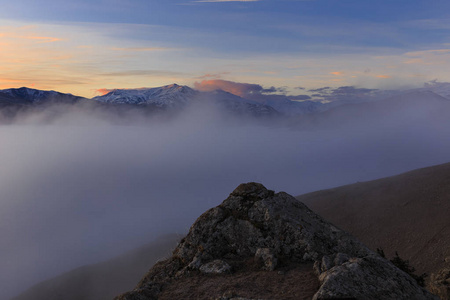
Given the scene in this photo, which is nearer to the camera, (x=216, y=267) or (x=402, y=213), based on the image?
(x=216, y=267)

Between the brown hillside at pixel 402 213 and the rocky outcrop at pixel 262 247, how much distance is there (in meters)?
44.2

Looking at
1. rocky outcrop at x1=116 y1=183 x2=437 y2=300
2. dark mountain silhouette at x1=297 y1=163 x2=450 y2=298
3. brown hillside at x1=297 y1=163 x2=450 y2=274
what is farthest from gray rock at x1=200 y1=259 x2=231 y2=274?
brown hillside at x1=297 y1=163 x2=450 y2=274

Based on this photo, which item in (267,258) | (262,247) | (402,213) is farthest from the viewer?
(402,213)

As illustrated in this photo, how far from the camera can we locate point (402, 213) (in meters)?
72.9

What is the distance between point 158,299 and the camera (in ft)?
26.6

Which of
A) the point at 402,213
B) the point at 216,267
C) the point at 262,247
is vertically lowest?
the point at 402,213

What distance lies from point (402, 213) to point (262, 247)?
73826 mm

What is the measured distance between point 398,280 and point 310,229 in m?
2.97

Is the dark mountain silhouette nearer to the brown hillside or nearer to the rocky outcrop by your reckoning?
the brown hillside

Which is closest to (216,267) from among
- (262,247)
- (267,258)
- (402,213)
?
(267,258)

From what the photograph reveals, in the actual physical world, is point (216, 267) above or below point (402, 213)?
above

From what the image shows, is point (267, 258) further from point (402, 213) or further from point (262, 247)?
point (402, 213)

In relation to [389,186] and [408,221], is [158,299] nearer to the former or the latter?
[408,221]

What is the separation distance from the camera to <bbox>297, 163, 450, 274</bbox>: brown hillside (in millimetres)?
55219
